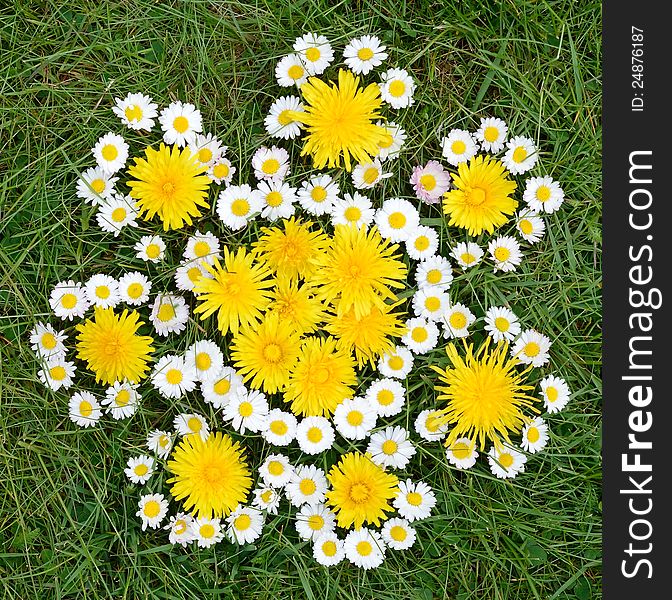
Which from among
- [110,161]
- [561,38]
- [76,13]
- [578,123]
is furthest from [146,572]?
[561,38]

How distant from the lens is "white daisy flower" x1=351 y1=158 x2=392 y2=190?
6.75 ft

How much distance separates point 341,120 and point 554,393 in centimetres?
113

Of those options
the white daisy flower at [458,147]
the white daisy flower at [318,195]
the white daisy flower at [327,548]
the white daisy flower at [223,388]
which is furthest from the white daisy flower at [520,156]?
the white daisy flower at [327,548]

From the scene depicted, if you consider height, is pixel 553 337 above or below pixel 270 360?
above

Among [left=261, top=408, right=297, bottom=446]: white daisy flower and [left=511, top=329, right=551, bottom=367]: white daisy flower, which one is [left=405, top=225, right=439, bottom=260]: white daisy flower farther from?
[left=261, top=408, right=297, bottom=446]: white daisy flower

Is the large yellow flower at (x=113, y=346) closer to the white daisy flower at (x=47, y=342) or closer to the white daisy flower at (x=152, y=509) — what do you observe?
the white daisy flower at (x=47, y=342)

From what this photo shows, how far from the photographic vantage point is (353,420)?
6.70 feet

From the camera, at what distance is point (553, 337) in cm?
215

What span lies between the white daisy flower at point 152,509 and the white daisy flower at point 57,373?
0.31 meters

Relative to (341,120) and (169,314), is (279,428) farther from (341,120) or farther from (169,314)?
(341,120)

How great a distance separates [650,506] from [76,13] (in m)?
2.56

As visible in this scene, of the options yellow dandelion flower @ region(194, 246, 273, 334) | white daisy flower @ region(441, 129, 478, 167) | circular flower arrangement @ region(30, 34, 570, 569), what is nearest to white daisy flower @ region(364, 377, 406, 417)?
circular flower arrangement @ region(30, 34, 570, 569)

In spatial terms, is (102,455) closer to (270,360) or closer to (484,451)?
(270,360)

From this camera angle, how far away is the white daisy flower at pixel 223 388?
2033 mm
